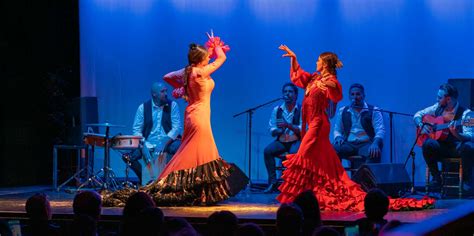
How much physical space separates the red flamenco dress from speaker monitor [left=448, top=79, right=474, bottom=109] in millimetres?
2266

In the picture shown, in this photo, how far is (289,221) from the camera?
3.58 meters

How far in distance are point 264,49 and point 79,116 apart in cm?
286

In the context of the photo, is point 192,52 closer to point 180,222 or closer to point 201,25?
point 201,25

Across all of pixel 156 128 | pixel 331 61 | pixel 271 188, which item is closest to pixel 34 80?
pixel 156 128

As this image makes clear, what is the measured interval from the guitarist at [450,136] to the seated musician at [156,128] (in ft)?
10.4

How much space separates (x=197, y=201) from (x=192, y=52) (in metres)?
1.56

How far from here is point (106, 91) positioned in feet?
35.9

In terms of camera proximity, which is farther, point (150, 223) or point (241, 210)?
point (241, 210)

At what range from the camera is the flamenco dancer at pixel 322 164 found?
705 cm

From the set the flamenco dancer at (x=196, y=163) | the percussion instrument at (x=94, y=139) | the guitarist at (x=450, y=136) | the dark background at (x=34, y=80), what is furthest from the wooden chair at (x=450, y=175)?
the dark background at (x=34, y=80)

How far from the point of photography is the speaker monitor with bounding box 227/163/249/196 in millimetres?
7680

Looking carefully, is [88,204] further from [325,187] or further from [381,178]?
[381,178]

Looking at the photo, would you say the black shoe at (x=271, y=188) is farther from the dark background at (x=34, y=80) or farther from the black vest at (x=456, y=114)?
the dark background at (x=34, y=80)

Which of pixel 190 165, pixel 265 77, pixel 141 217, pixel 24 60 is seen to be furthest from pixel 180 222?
pixel 24 60
